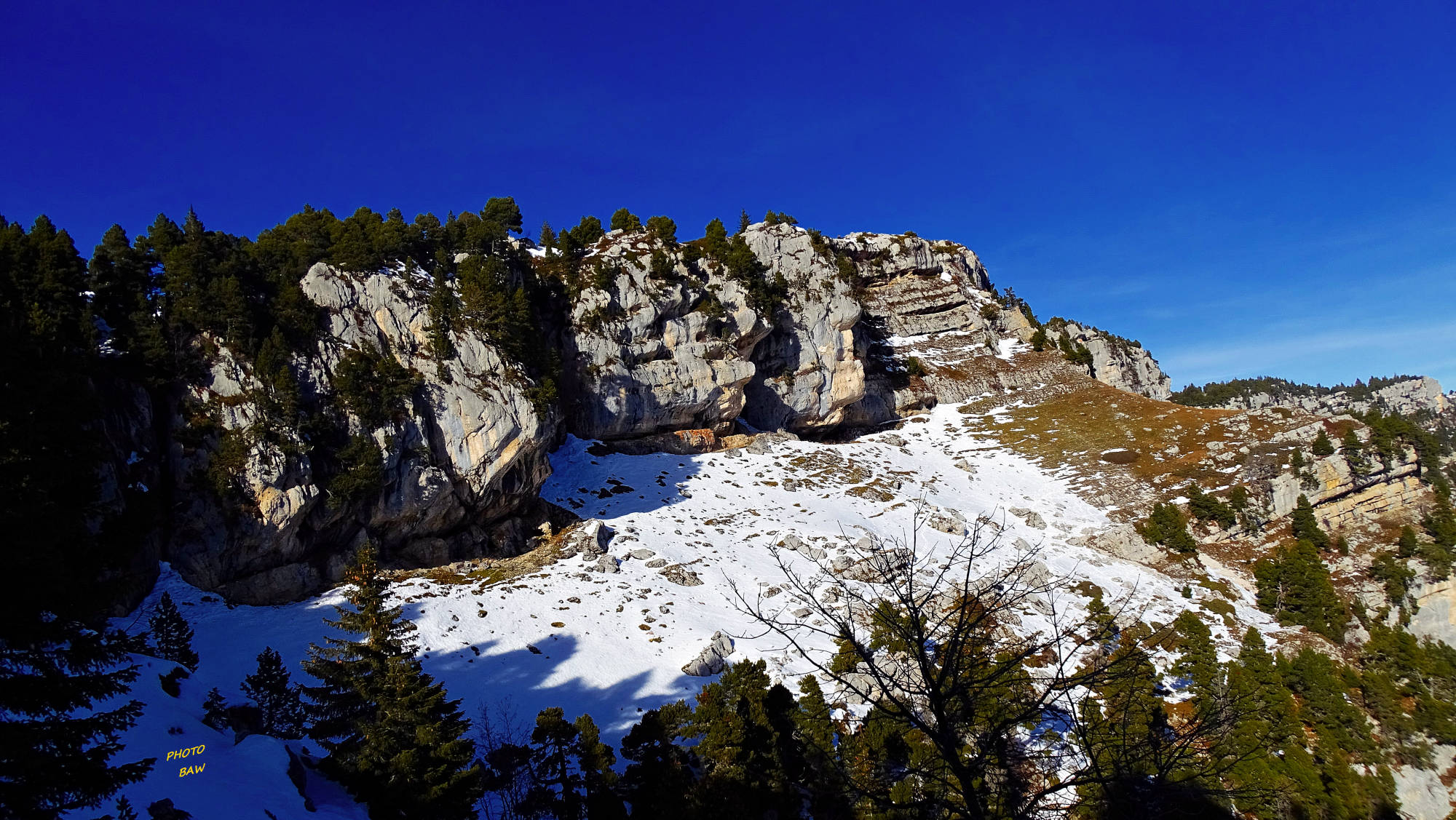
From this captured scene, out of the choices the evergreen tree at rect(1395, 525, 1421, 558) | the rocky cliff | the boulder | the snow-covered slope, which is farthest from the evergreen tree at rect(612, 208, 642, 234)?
the evergreen tree at rect(1395, 525, 1421, 558)

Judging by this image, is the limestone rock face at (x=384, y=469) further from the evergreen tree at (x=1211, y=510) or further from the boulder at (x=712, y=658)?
the evergreen tree at (x=1211, y=510)

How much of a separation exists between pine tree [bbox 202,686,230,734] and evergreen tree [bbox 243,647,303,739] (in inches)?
18.3

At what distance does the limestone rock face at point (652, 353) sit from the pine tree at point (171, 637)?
3264cm

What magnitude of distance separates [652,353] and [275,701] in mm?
39885

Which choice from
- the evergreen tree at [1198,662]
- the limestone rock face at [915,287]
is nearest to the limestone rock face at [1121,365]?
the limestone rock face at [915,287]

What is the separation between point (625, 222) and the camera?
72.0m

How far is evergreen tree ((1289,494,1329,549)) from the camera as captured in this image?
47.0 m

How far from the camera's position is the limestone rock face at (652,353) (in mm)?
54688

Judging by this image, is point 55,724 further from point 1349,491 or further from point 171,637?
point 1349,491

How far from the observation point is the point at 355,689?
1739cm

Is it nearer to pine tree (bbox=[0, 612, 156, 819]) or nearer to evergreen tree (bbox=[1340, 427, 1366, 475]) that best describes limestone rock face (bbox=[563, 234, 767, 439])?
pine tree (bbox=[0, 612, 156, 819])

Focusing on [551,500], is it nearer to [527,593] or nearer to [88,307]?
[527,593]

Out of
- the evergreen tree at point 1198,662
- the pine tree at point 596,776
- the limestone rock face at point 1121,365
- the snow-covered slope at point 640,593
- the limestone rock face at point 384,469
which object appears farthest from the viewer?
the limestone rock face at point 1121,365

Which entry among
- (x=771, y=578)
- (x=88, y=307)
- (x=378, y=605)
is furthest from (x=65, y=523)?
(x=771, y=578)
